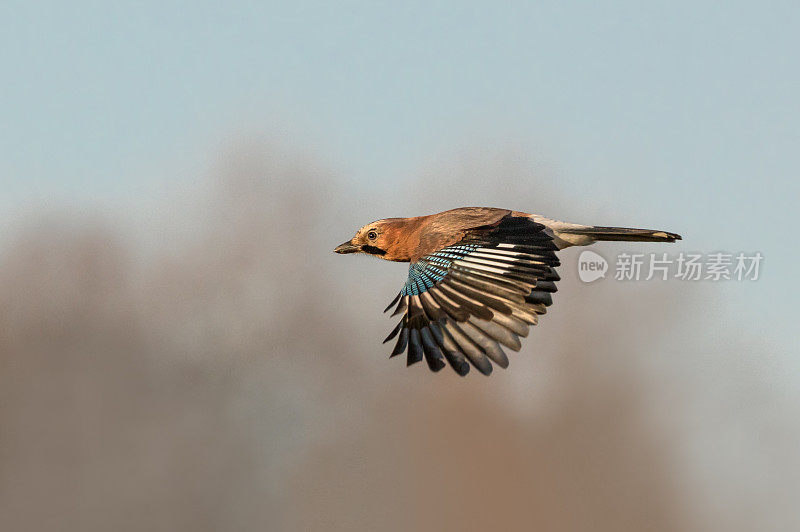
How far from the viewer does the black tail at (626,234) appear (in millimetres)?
10930

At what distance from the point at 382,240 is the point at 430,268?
5.07 feet

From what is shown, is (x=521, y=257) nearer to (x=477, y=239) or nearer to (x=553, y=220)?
(x=477, y=239)

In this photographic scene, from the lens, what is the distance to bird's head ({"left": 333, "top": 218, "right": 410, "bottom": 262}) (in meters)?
11.7

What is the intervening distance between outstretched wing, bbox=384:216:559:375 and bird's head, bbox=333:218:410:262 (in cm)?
110


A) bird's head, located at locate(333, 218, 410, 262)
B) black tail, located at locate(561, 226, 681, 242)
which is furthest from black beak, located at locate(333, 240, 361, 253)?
black tail, located at locate(561, 226, 681, 242)

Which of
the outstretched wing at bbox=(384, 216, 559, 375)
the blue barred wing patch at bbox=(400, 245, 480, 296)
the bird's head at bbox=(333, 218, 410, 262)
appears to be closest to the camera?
the outstretched wing at bbox=(384, 216, 559, 375)

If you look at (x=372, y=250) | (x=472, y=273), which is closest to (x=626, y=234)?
(x=472, y=273)

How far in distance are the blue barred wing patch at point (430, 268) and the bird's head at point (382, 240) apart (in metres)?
1.09

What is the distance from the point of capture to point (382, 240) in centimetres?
1180

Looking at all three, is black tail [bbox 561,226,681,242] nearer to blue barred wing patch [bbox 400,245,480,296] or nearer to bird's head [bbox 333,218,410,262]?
blue barred wing patch [bbox 400,245,480,296]

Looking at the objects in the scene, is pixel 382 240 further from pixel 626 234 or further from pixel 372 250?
pixel 626 234

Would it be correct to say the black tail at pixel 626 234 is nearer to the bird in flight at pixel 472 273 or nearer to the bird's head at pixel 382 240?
the bird in flight at pixel 472 273

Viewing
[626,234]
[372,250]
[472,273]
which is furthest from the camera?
[372,250]

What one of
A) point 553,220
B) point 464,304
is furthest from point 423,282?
point 553,220
